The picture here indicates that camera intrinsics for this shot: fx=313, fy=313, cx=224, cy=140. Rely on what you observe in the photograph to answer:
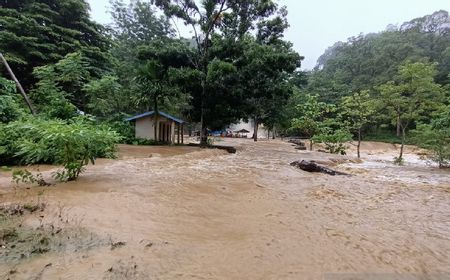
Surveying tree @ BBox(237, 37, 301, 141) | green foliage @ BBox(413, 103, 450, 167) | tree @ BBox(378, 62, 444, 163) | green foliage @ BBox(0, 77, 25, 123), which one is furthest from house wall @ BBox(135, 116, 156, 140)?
green foliage @ BBox(413, 103, 450, 167)

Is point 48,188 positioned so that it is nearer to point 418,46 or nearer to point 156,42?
point 156,42

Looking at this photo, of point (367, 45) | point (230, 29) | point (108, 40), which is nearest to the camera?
point (230, 29)

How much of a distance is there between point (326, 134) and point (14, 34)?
68.4 ft

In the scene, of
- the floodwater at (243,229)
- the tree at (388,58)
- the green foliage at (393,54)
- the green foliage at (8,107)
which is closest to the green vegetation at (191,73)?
the green foliage at (8,107)

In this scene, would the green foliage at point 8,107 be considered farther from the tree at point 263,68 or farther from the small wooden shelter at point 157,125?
the tree at point 263,68

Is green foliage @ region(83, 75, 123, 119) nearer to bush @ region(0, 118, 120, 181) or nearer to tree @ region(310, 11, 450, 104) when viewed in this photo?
bush @ region(0, 118, 120, 181)

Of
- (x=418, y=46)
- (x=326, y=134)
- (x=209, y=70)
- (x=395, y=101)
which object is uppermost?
(x=418, y=46)

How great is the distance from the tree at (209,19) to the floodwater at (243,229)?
12.0 m

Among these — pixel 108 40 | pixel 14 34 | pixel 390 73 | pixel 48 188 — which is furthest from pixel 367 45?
pixel 48 188

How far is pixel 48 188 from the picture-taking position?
630 centimetres

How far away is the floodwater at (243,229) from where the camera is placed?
10.9 ft

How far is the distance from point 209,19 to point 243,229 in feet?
57.5

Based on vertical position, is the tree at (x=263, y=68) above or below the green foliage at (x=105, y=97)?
above

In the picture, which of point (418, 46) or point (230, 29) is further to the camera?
point (418, 46)
